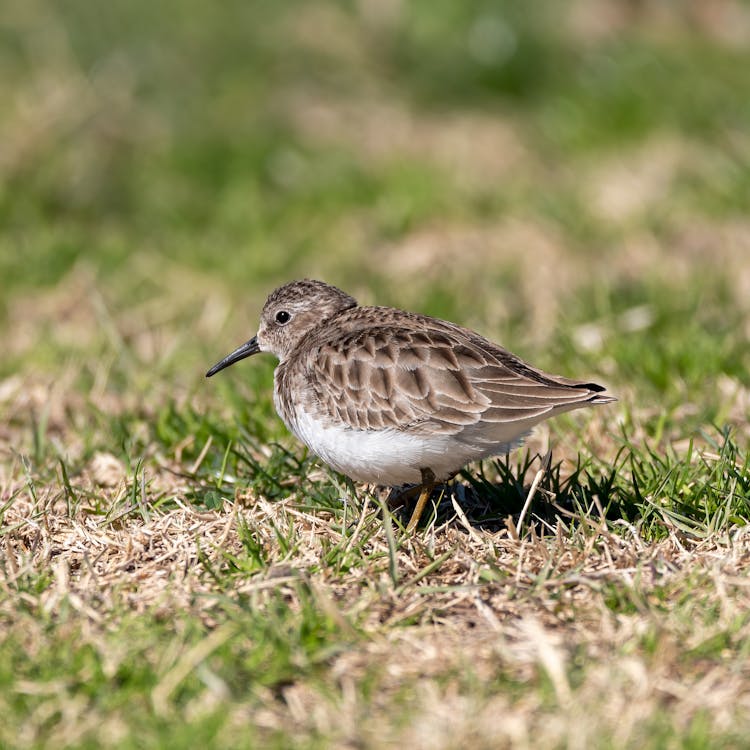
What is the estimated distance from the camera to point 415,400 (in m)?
5.13

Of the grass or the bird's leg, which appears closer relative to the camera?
the grass

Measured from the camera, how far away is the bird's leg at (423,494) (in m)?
5.23

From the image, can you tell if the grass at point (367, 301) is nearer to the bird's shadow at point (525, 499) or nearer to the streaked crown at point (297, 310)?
the bird's shadow at point (525, 499)

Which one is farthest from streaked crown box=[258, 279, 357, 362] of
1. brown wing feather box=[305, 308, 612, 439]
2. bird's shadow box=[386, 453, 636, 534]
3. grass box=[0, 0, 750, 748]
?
bird's shadow box=[386, 453, 636, 534]

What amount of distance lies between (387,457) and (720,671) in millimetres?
1652

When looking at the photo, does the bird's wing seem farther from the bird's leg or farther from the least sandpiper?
the bird's leg

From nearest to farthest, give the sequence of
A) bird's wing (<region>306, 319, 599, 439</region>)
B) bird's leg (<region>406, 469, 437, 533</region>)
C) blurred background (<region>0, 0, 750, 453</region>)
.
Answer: bird's wing (<region>306, 319, 599, 439</region>)
bird's leg (<region>406, 469, 437, 533</region>)
blurred background (<region>0, 0, 750, 453</region>)

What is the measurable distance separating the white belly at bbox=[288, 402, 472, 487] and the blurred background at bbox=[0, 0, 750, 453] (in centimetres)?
144

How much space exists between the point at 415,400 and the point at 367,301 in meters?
3.49

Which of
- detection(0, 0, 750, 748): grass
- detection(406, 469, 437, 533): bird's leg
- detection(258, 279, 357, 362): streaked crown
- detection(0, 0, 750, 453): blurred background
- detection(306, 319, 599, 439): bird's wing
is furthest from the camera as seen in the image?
detection(0, 0, 750, 453): blurred background

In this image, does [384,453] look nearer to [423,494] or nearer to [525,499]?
[423,494]

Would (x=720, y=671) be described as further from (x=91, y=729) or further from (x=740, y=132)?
(x=740, y=132)

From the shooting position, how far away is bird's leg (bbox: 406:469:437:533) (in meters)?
5.23

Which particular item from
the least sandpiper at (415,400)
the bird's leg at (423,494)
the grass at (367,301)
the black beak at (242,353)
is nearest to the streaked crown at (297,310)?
the black beak at (242,353)
